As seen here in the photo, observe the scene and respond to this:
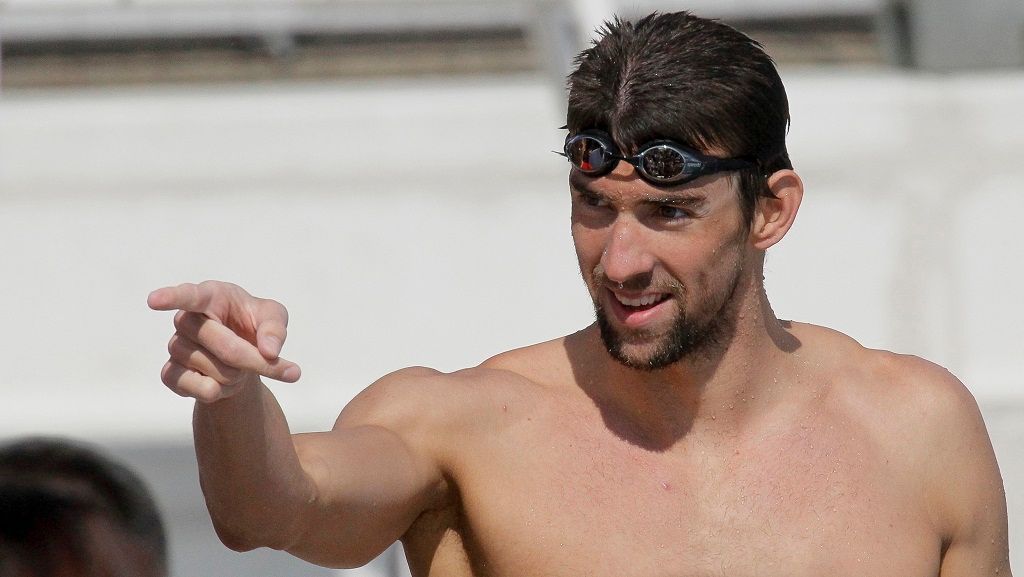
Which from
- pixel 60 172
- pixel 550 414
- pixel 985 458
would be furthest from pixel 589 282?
A: pixel 60 172

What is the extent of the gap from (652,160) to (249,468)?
69 cm

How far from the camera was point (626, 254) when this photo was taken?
1668 millimetres

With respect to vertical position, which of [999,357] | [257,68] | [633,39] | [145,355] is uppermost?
[257,68]

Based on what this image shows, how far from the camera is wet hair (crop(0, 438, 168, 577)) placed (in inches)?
87.4

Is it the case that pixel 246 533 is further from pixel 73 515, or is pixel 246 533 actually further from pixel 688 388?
pixel 73 515

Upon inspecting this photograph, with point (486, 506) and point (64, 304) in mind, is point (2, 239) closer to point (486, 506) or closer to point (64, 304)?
point (64, 304)

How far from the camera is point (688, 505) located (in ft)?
5.96

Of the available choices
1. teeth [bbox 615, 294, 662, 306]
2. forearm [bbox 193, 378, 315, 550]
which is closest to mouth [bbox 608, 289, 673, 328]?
teeth [bbox 615, 294, 662, 306]

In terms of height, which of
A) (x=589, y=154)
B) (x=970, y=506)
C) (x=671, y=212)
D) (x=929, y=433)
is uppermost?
(x=589, y=154)

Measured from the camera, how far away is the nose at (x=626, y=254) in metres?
1.66

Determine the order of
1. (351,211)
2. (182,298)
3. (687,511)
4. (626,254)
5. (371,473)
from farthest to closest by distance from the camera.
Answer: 1. (351,211)
2. (687,511)
3. (626,254)
4. (371,473)
5. (182,298)

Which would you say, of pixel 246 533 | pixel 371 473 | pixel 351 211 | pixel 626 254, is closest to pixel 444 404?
pixel 371 473

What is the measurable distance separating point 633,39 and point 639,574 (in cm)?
75

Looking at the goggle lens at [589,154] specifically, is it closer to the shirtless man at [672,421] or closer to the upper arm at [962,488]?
the shirtless man at [672,421]
